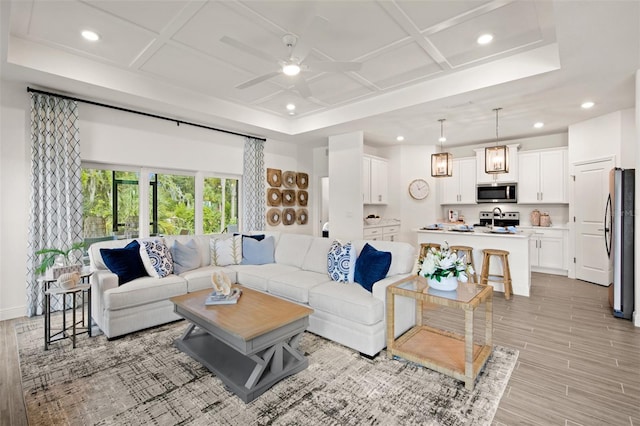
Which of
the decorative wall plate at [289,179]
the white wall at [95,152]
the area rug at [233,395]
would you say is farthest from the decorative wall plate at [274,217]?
the area rug at [233,395]

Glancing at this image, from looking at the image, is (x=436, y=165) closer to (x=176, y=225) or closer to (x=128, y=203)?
(x=176, y=225)

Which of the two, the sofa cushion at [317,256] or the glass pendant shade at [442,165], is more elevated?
the glass pendant shade at [442,165]

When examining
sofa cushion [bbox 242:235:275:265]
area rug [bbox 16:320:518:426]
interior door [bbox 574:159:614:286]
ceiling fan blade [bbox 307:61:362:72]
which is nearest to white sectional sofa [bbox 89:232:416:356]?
area rug [bbox 16:320:518:426]

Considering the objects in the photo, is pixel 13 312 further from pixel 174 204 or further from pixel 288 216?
pixel 288 216

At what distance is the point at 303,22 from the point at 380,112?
213 cm

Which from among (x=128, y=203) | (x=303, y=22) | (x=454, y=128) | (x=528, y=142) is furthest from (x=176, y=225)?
(x=528, y=142)

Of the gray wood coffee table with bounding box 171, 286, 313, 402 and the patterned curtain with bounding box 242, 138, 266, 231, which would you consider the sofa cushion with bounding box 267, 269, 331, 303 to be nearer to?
the gray wood coffee table with bounding box 171, 286, 313, 402

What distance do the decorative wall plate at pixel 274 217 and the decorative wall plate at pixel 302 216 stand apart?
539 mm

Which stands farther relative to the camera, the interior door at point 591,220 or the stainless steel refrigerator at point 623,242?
the interior door at point 591,220

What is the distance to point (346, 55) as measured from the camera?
350cm

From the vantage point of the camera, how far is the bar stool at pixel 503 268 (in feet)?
14.5

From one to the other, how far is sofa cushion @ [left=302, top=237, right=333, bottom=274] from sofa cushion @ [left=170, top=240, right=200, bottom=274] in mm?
1452

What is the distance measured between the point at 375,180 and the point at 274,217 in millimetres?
2408

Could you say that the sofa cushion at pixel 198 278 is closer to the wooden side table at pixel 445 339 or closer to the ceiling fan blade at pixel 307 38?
the wooden side table at pixel 445 339
